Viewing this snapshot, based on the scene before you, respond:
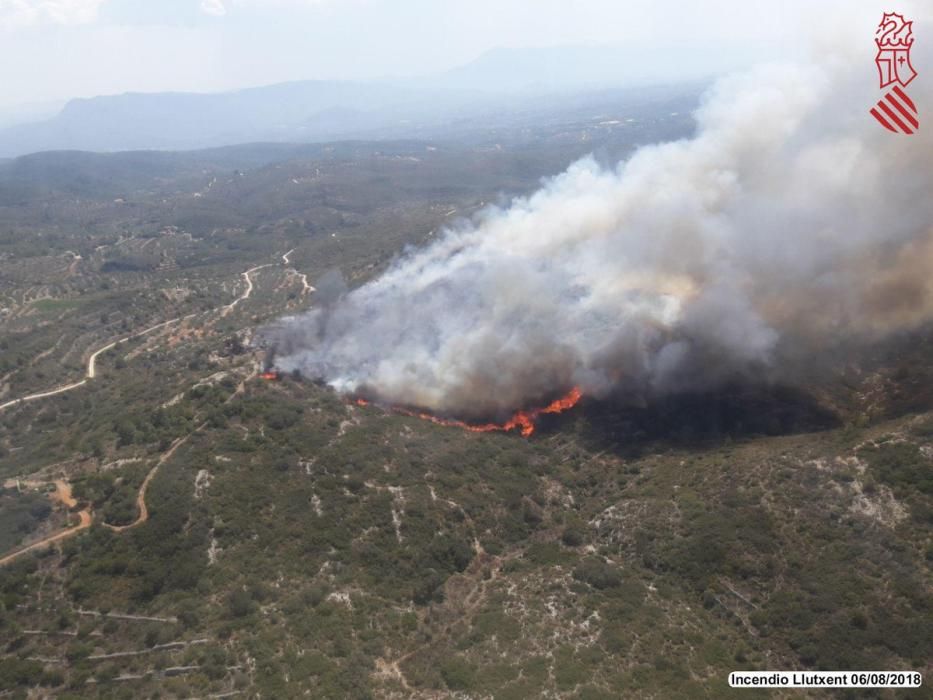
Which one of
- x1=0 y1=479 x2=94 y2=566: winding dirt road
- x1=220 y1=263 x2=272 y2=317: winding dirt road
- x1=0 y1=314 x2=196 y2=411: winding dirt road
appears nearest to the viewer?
x1=0 y1=479 x2=94 y2=566: winding dirt road

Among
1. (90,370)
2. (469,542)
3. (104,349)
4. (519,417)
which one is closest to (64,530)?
(469,542)

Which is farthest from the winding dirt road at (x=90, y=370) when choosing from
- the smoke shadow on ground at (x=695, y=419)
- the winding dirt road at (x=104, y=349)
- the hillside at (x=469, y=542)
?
the smoke shadow on ground at (x=695, y=419)

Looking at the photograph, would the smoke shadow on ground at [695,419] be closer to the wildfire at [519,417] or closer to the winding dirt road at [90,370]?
the wildfire at [519,417]

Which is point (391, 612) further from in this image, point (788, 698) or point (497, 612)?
point (788, 698)

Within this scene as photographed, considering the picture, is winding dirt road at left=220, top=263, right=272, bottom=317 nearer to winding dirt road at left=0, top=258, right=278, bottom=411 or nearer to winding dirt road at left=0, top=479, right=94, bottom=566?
winding dirt road at left=0, top=258, right=278, bottom=411

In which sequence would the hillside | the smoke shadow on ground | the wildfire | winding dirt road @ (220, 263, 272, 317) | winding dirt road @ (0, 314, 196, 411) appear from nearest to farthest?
1. the hillside
2. the smoke shadow on ground
3. the wildfire
4. winding dirt road @ (0, 314, 196, 411)
5. winding dirt road @ (220, 263, 272, 317)

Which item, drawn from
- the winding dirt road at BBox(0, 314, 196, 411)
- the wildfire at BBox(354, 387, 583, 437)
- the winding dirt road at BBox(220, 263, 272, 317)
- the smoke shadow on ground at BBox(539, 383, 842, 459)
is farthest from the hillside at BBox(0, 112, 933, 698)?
the winding dirt road at BBox(220, 263, 272, 317)
